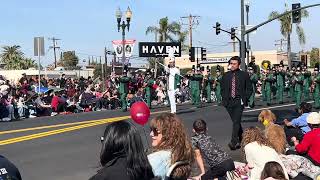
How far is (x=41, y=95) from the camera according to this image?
24.1 meters

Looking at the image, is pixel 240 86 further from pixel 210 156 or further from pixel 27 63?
pixel 27 63

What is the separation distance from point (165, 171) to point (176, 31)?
208ft

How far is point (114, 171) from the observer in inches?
147

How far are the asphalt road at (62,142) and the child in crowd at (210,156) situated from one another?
2.45m

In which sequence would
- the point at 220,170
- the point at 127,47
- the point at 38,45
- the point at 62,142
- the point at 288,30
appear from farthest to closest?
1. the point at 288,30
2. the point at 127,47
3. the point at 38,45
4. the point at 62,142
5. the point at 220,170

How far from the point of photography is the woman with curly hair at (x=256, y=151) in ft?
24.6

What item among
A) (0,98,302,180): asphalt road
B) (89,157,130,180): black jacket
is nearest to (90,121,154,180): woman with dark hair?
(89,157,130,180): black jacket

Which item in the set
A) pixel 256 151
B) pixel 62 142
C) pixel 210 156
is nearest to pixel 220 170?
pixel 210 156

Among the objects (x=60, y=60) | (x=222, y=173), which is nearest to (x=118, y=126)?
(x=222, y=173)

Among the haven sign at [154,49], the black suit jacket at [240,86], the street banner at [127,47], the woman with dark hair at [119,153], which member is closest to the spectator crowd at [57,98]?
the street banner at [127,47]

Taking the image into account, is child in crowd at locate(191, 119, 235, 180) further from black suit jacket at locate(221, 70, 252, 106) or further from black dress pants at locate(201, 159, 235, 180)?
black suit jacket at locate(221, 70, 252, 106)

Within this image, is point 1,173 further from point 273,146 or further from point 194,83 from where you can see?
point 194,83

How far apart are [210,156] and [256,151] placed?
0.67 meters

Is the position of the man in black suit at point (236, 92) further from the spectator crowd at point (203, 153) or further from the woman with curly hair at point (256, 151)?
the woman with curly hair at point (256, 151)
